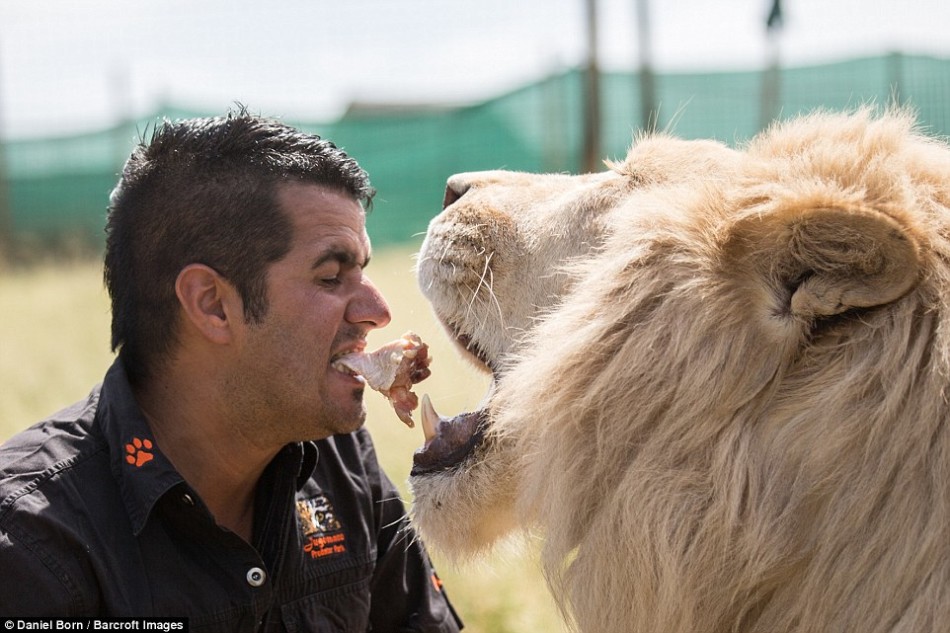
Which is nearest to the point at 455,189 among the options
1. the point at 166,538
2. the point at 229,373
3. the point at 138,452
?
the point at 229,373

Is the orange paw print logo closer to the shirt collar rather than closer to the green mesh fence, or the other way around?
the shirt collar

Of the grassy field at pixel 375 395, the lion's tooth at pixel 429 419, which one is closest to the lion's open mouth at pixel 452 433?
the lion's tooth at pixel 429 419

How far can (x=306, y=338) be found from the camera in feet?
9.23

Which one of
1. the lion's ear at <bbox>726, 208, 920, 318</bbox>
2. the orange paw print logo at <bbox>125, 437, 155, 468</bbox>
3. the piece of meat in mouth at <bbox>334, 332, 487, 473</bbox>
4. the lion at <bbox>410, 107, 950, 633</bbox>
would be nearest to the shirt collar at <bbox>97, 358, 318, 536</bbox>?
the orange paw print logo at <bbox>125, 437, 155, 468</bbox>

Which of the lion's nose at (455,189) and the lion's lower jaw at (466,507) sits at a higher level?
the lion's nose at (455,189)

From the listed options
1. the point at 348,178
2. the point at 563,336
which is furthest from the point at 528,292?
the point at 348,178

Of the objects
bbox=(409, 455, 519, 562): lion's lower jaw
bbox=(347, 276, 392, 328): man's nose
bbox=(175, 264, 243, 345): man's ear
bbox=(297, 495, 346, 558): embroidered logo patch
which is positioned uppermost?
bbox=(175, 264, 243, 345): man's ear

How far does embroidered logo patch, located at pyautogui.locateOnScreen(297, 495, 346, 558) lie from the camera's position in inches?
119

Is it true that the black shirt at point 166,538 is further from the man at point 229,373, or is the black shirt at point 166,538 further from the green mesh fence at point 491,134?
the green mesh fence at point 491,134

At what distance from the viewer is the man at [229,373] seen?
2.65 m

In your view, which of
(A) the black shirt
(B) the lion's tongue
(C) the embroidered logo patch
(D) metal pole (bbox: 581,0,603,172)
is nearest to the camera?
(A) the black shirt

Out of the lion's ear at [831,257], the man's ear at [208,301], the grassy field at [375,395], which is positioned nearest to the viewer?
the lion's ear at [831,257]

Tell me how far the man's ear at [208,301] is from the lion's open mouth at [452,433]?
0.55m

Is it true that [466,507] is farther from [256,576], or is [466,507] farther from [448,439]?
[256,576]
